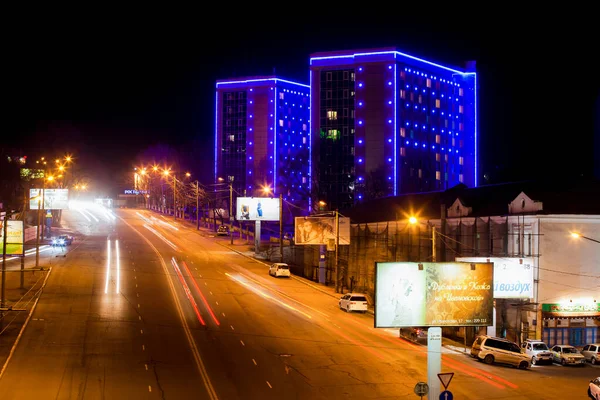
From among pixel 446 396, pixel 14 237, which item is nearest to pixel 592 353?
pixel 446 396

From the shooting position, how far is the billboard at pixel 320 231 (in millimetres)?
64312

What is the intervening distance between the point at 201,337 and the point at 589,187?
29975 mm

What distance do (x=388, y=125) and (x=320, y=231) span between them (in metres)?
82.6

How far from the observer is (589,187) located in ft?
162

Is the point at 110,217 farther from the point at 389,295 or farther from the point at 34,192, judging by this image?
the point at 389,295

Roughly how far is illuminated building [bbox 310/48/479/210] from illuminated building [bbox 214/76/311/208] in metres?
33.1

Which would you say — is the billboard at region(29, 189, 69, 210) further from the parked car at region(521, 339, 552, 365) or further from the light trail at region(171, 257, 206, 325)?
the parked car at region(521, 339, 552, 365)

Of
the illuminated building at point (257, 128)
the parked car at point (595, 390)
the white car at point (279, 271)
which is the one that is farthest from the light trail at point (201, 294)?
the illuminated building at point (257, 128)

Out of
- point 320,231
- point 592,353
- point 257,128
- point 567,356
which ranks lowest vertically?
point 592,353

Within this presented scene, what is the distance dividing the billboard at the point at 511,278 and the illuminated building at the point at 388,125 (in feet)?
305

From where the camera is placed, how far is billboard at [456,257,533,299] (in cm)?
4266

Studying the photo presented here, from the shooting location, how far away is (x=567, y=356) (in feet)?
130

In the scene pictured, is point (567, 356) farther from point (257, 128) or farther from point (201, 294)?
point (257, 128)

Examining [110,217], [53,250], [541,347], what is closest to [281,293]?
[541,347]
